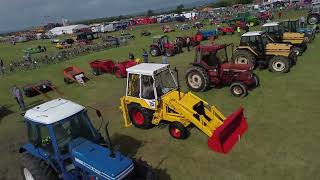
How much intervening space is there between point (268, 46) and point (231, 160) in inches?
387

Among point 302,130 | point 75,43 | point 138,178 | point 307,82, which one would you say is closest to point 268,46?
point 307,82

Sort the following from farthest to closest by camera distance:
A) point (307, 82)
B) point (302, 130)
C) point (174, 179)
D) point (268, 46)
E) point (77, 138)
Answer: point (268, 46) < point (307, 82) < point (302, 130) < point (174, 179) < point (77, 138)

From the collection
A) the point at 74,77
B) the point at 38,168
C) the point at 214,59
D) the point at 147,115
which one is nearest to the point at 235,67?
the point at 214,59

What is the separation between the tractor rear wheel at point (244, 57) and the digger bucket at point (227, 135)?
736cm

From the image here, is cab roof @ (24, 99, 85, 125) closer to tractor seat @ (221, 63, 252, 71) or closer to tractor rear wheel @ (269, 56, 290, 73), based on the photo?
tractor seat @ (221, 63, 252, 71)

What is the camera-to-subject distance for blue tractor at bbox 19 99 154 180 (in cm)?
587

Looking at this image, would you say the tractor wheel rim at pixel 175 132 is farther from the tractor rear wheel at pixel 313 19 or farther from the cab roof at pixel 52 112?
the tractor rear wheel at pixel 313 19

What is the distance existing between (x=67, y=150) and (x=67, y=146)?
0.28 ft

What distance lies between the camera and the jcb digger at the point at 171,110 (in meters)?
8.99

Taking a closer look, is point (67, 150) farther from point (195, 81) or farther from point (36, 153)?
point (195, 81)

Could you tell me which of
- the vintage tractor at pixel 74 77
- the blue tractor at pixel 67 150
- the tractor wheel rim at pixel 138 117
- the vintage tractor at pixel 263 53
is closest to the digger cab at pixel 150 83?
the tractor wheel rim at pixel 138 117

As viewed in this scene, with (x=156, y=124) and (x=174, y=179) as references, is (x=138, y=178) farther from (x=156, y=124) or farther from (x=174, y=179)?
(x=156, y=124)

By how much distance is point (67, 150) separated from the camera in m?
6.49

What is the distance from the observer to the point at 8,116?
1397 cm
